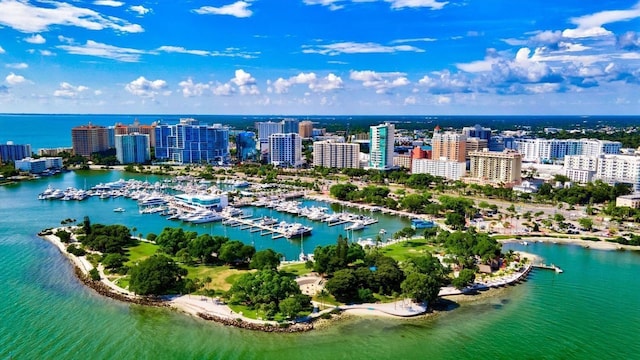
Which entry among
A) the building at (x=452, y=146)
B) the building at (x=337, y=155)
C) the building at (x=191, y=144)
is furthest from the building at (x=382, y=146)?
the building at (x=191, y=144)

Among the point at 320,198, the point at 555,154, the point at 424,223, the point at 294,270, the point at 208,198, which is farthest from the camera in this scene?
the point at 555,154

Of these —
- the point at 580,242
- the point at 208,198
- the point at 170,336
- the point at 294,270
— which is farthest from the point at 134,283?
the point at 580,242

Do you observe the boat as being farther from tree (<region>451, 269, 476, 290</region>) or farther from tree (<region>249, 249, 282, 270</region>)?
tree (<region>451, 269, 476, 290</region>)

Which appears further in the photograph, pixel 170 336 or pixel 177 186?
pixel 177 186

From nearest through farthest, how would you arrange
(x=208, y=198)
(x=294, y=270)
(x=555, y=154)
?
(x=294, y=270), (x=208, y=198), (x=555, y=154)

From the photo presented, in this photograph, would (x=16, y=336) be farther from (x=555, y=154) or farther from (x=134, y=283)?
(x=555, y=154)

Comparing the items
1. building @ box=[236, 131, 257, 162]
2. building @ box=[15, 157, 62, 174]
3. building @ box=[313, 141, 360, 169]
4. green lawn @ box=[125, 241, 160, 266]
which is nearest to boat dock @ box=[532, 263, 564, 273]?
green lawn @ box=[125, 241, 160, 266]

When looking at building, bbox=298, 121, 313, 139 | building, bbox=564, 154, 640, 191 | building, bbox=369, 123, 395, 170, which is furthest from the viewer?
building, bbox=298, 121, 313, 139
